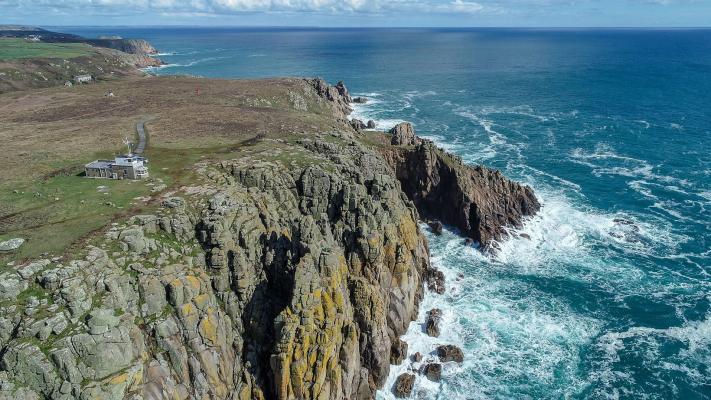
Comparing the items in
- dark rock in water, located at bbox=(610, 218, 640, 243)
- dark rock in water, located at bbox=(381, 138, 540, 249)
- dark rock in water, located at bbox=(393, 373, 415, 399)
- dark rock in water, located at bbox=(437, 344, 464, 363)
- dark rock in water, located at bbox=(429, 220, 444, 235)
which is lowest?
dark rock in water, located at bbox=(393, 373, 415, 399)

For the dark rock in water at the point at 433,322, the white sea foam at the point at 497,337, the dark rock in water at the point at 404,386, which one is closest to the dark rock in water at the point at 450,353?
the white sea foam at the point at 497,337

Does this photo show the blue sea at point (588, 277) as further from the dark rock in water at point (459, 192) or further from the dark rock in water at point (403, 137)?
the dark rock in water at point (403, 137)

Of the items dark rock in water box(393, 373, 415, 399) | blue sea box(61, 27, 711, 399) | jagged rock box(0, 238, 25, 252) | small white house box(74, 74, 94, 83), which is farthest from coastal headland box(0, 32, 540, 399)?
small white house box(74, 74, 94, 83)

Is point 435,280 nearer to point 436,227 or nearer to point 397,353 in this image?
point 397,353

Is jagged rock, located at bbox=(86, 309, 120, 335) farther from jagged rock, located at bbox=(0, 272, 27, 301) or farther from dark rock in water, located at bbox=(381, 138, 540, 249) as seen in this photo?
dark rock in water, located at bbox=(381, 138, 540, 249)

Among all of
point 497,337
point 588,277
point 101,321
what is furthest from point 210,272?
point 588,277

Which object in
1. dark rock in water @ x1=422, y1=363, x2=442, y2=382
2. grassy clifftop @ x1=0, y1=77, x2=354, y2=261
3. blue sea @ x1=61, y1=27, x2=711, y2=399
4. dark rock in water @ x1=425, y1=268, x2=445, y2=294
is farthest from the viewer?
dark rock in water @ x1=425, y1=268, x2=445, y2=294
